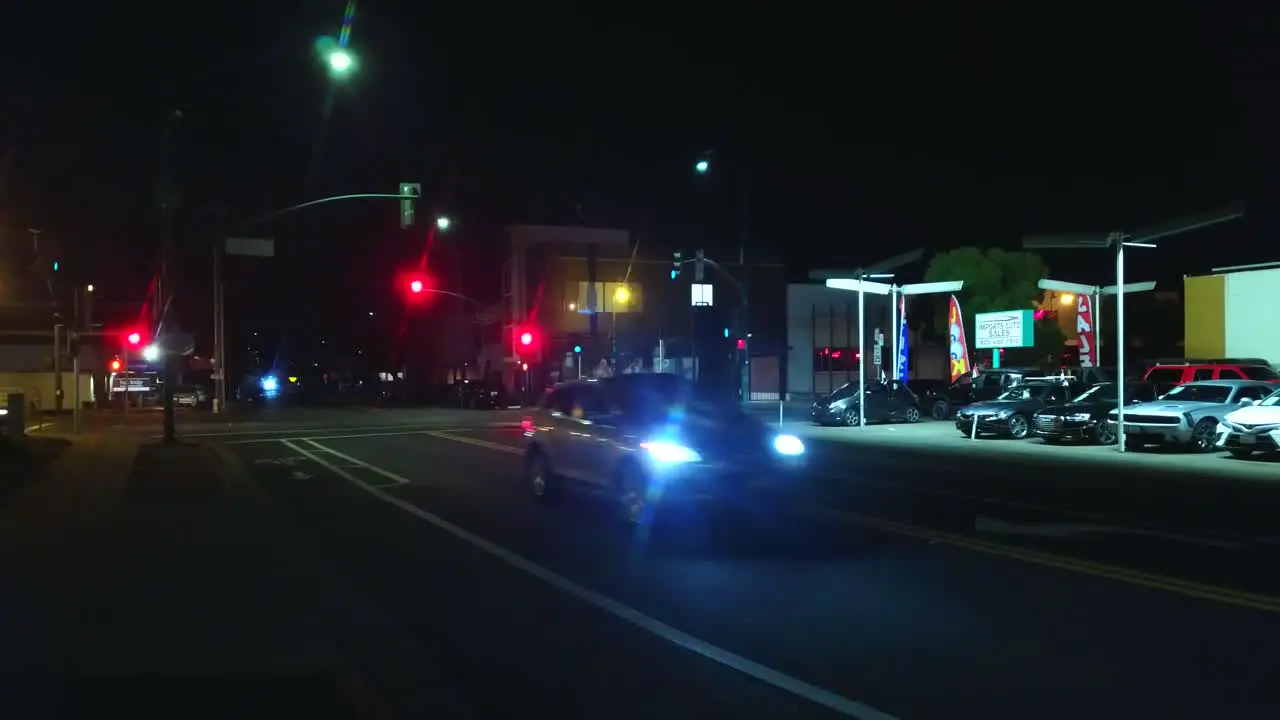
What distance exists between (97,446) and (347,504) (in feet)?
45.7

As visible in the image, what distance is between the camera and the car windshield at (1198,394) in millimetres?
23109

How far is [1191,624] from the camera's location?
7.58 meters

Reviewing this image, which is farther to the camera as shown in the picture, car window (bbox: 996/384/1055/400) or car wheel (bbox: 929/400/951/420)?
car wheel (bbox: 929/400/951/420)

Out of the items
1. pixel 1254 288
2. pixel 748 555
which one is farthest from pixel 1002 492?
pixel 1254 288

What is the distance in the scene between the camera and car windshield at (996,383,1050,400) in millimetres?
27422

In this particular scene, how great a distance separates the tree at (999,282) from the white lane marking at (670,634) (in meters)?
45.3

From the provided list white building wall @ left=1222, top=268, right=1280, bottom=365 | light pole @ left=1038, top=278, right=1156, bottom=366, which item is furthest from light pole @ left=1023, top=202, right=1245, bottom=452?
white building wall @ left=1222, top=268, right=1280, bottom=365

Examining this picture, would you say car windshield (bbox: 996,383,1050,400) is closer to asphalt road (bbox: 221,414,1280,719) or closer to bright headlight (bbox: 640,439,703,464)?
asphalt road (bbox: 221,414,1280,719)

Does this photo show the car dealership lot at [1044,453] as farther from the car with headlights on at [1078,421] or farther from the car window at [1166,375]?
the car window at [1166,375]

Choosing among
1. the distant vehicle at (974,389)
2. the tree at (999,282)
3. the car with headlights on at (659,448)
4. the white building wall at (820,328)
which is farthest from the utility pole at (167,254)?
the white building wall at (820,328)

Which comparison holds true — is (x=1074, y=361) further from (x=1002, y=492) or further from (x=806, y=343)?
(x=1002, y=492)

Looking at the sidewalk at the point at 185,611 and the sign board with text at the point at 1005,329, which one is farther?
the sign board with text at the point at 1005,329

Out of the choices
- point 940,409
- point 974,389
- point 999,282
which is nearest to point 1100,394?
point 974,389

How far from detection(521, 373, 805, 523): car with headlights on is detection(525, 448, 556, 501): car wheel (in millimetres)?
19
